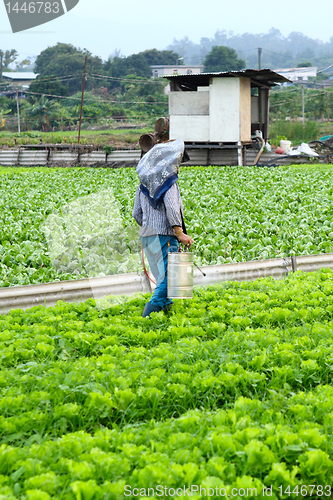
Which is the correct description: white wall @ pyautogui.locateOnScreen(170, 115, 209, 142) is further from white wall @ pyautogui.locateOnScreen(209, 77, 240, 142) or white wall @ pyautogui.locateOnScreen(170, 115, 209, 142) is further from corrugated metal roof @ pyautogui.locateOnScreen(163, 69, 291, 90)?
corrugated metal roof @ pyautogui.locateOnScreen(163, 69, 291, 90)

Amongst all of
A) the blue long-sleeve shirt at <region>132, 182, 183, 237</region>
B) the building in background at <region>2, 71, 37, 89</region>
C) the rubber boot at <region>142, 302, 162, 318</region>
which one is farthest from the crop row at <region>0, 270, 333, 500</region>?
the building in background at <region>2, 71, 37, 89</region>

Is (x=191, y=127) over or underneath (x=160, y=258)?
over

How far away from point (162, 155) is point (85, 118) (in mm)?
47871

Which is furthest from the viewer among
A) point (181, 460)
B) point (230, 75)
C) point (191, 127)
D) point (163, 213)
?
point (191, 127)

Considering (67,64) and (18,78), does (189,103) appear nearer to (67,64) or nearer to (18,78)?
(67,64)

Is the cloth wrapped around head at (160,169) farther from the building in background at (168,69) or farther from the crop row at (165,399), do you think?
the building in background at (168,69)

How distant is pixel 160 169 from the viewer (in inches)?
185

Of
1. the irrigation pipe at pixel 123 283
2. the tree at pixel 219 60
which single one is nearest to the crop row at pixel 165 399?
the irrigation pipe at pixel 123 283

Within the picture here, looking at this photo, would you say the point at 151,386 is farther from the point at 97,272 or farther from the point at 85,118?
the point at 85,118

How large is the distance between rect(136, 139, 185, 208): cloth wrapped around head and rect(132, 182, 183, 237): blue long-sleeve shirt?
67 millimetres

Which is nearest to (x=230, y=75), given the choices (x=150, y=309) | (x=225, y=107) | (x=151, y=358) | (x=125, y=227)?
(x=225, y=107)

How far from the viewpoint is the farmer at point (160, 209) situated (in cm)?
470

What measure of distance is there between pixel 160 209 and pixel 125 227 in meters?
4.35

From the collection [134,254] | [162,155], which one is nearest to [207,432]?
[162,155]
